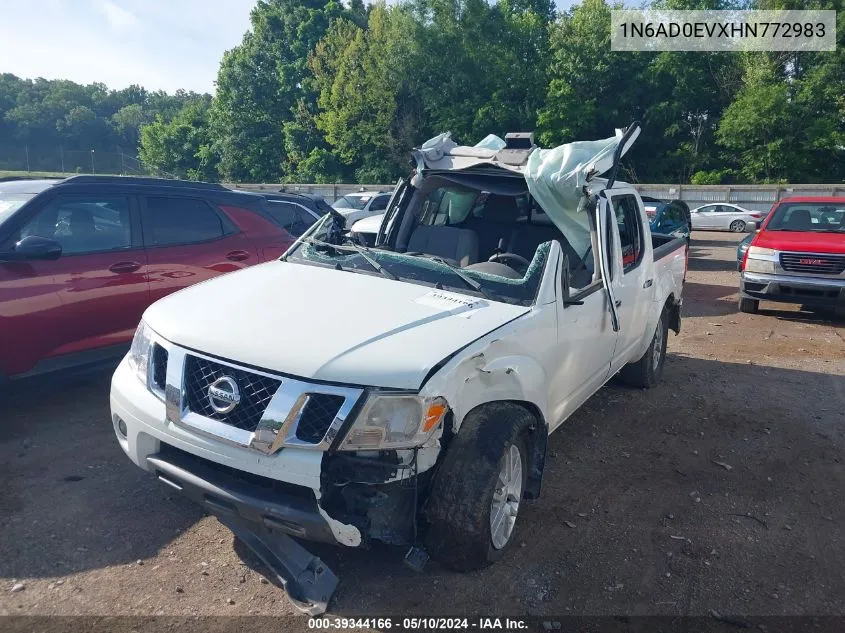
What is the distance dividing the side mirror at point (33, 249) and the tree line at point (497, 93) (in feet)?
126

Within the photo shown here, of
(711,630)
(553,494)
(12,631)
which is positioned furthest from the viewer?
(553,494)

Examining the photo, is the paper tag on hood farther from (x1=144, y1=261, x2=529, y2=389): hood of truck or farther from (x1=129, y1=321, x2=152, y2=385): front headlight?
(x1=129, y1=321, x2=152, y2=385): front headlight

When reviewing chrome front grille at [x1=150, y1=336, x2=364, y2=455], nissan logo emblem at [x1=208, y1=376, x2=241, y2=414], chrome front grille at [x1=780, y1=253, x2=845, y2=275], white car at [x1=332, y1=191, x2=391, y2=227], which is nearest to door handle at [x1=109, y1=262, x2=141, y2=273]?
chrome front grille at [x1=150, y1=336, x2=364, y2=455]

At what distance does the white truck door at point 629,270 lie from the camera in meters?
4.67

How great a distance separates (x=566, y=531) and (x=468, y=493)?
1.07 m

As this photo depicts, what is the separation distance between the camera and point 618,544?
11.6 feet

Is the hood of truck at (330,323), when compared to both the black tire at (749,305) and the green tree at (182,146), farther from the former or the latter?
the green tree at (182,146)

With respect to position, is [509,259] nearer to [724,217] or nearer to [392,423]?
[392,423]

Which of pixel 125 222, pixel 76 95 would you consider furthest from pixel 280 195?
pixel 76 95

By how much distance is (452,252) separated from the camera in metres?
4.69

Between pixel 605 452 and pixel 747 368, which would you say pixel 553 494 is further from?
pixel 747 368

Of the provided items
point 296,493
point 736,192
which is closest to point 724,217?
point 736,192

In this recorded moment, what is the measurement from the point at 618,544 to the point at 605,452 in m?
1.30

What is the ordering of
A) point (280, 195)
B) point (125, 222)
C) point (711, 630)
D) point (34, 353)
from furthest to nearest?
point (280, 195)
point (125, 222)
point (34, 353)
point (711, 630)
